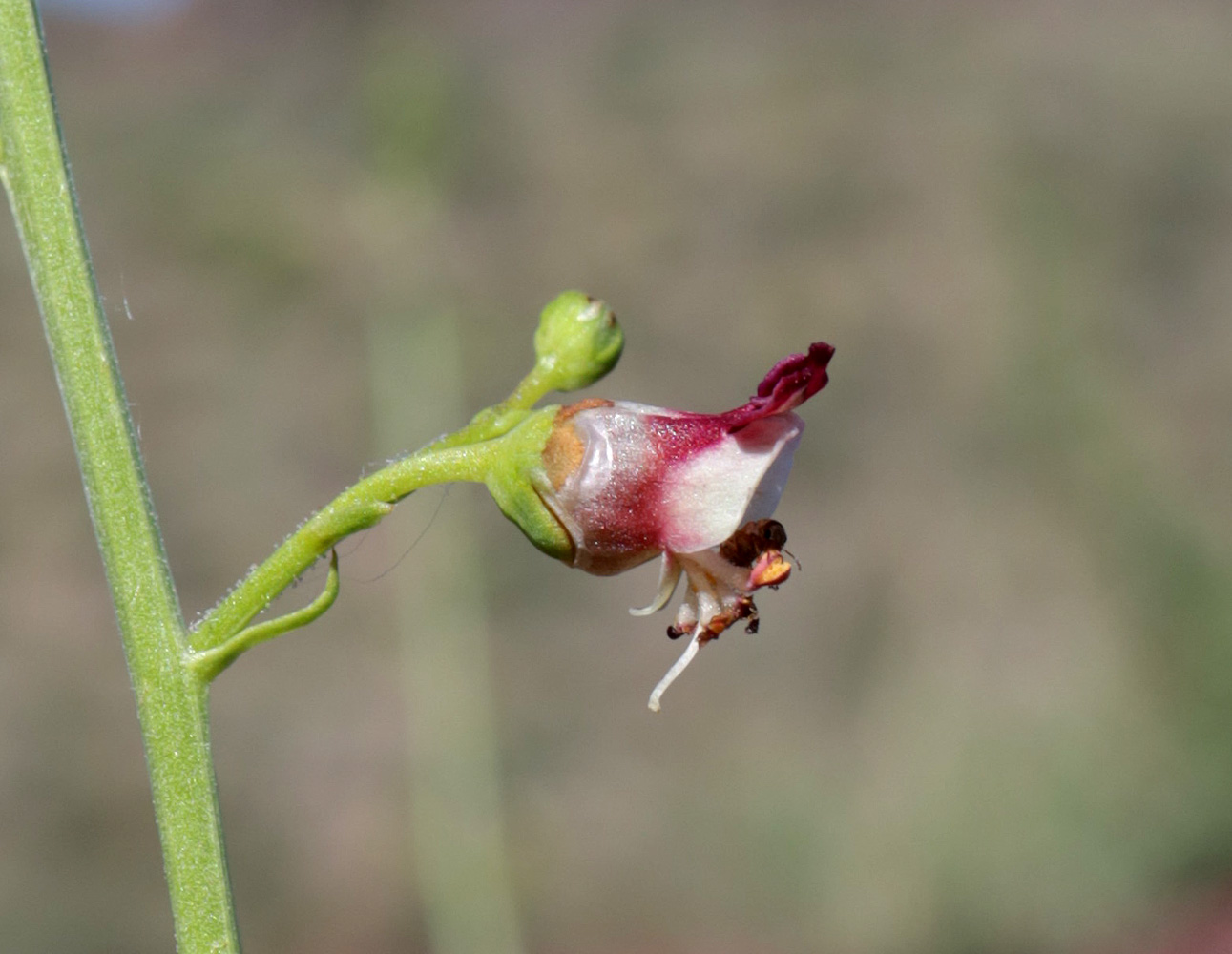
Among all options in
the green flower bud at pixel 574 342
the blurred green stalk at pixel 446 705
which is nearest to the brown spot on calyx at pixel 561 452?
the green flower bud at pixel 574 342

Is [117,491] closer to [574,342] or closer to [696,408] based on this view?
[574,342]

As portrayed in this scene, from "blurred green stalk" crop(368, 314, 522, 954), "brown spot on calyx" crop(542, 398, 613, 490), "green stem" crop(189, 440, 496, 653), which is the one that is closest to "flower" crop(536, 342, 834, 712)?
"brown spot on calyx" crop(542, 398, 613, 490)

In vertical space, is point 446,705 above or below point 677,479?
below

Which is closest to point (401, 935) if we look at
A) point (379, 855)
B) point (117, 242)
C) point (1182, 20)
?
point (379, 855)

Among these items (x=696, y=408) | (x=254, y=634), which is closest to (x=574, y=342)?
(x=254, y=634)

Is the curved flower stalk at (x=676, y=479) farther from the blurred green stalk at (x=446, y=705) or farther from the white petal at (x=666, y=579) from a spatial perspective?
the blurred green stalk at (x=446, y=705)

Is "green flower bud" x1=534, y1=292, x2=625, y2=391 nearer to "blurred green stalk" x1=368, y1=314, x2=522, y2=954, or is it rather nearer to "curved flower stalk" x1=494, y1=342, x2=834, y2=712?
"curved flower stalk" x1=494, y1=342, x2=834, y2=712
